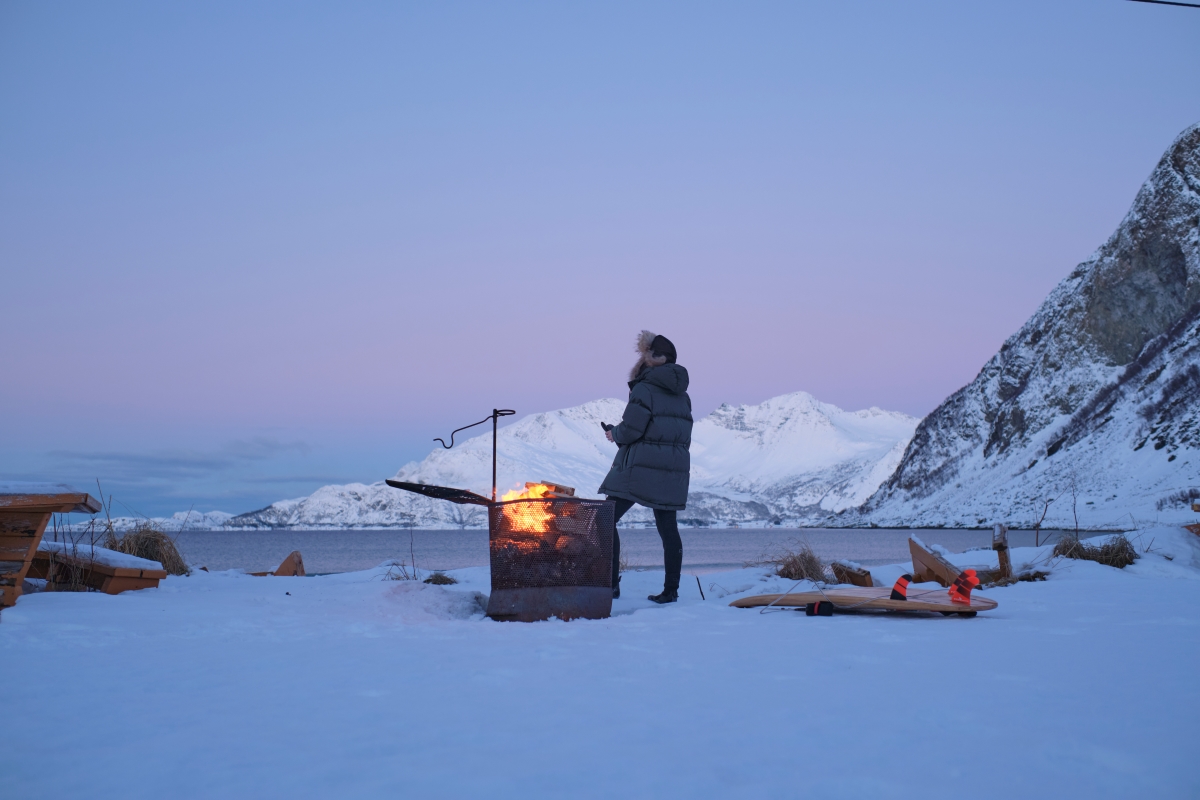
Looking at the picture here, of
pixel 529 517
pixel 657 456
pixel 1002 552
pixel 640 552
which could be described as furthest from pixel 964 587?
pixel 640 552

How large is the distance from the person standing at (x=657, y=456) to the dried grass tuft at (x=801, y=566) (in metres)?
1.95

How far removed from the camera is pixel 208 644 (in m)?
3.66

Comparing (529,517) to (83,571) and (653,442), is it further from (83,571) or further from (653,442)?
(83,571)

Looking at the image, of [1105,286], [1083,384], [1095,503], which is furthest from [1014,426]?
[1095,503]

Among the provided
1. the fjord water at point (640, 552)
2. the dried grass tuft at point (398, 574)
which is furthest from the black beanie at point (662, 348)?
the fjord water at point (640, 552)

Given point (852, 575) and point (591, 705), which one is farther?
point (852, 575)

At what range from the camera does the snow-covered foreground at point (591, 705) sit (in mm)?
1912

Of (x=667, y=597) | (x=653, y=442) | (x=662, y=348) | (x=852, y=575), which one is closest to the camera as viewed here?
(x=667, y=597)

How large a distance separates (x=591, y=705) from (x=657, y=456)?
3.54 metres

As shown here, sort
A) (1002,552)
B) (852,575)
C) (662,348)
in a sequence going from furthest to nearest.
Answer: (1002,552) < (852,575) < (662,348)

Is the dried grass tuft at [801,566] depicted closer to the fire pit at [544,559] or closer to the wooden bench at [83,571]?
the fire pit at [544,559]

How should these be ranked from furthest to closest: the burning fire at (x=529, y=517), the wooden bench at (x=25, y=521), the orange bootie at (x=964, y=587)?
1. the burning fire at (x=529, y=517)
2. the orange bootie at (x=964, y=587)
3. the wooden bench at (x=25, y=521)

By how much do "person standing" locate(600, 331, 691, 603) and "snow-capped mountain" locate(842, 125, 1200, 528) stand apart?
36.6 m

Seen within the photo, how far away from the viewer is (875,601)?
4977 millimetres
